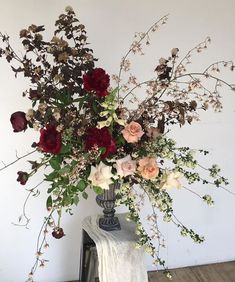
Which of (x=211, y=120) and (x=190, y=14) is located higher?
(x=190, y=14)

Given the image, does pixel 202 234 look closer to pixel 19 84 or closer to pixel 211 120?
pixel 211 120

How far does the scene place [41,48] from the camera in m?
1.35

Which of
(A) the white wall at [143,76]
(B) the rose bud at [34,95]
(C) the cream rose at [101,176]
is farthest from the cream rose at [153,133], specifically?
(A) the white wall at [143,76]

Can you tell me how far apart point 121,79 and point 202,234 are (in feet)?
3.50

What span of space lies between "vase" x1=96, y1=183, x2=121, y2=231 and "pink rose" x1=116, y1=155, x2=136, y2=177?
222 millimetres

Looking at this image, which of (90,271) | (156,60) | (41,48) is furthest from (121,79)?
(90,271)

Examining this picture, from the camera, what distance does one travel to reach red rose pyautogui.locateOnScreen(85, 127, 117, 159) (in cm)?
123

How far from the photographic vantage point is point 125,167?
1277mm

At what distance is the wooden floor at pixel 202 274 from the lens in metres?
2.16

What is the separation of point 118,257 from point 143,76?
3.12 feet

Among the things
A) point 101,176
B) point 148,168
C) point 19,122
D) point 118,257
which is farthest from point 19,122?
point 118,257

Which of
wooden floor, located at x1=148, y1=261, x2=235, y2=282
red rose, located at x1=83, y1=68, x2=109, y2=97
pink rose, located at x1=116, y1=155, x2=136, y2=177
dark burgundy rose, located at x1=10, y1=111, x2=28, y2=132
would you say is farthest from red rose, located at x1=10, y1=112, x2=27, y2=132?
wooden floor, located at x1=148, y1=261, x2=235, y2=282

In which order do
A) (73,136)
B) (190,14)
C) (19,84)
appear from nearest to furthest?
1. (73,136)
2. (19,84)
3. (190,14)

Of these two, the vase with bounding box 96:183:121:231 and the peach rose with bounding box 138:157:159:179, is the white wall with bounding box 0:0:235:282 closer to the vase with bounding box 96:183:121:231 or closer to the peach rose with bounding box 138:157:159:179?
the vase with bounding box 96:183:121:231
